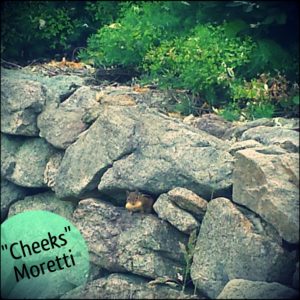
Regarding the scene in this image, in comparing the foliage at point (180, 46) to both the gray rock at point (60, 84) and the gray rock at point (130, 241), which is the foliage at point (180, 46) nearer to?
the gray rock at point (60, 84)

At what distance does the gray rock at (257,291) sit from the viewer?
13.8 ft

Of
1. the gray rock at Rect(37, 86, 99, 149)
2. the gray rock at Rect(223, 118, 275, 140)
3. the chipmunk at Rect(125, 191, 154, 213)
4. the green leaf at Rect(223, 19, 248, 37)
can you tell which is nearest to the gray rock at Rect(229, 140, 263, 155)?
the gray rock at Rect(223, 118, 275, 140)

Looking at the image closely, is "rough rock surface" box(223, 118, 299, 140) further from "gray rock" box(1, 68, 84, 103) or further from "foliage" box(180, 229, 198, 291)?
"gray rock" box(1, 68, 84, 103)

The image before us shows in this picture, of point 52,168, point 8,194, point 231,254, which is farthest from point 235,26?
point 8,194

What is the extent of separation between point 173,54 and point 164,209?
113 centimetres

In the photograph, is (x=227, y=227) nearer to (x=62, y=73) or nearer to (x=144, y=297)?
(x=144, y=297)

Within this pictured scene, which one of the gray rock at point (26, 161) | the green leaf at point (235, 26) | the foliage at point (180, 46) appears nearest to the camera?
the green leaf at point (235, 26)

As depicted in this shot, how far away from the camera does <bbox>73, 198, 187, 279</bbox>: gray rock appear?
15.8 feet

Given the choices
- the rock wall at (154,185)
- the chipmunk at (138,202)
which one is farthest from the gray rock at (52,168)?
the chipmunk at (138,202)

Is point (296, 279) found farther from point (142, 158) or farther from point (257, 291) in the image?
point (142, 158)

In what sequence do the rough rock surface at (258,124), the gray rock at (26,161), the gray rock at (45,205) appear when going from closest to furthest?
1. the rough rock surface at (258,124)
2. the gray rock at (45,205)
3. the gray rock at (26,161)

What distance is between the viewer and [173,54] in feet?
15.9

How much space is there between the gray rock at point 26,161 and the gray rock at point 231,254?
4.66ft

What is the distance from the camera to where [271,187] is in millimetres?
4383
